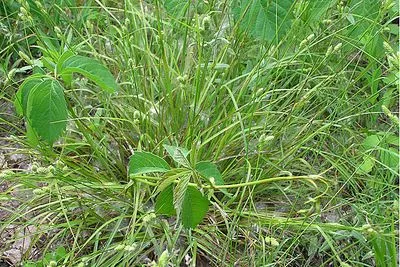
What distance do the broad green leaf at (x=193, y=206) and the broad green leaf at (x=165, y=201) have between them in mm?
68

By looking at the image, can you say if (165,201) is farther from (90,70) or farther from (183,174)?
(90,70)

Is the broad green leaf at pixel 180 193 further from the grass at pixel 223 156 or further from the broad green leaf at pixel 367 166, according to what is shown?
the broad green leaf at pixel 367 166

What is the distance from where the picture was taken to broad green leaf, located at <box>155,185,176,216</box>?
4.30 ft

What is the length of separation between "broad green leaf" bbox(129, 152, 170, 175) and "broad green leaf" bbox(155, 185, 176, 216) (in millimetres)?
76

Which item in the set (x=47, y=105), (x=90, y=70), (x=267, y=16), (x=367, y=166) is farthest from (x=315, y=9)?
(x=47, y=105)

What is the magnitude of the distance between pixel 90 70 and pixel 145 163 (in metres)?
0.26

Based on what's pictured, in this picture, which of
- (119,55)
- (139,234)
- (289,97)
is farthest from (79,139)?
(289,97)

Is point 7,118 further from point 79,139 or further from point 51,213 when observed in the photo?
point 51,213

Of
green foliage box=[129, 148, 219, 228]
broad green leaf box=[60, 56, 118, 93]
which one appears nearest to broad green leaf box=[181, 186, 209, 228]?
green foliage box=[129, 148, 219, 228]

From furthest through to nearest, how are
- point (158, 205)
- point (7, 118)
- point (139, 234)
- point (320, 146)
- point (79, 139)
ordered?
point (7, 118), point (79, 139), point (320, 146), point (139, 234), point (158, 205)

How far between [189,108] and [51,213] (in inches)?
17.1

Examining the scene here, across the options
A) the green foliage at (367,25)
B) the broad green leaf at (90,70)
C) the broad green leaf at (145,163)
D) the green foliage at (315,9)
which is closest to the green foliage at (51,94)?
the broad green leaf at (90,70)

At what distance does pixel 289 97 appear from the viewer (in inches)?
65.0

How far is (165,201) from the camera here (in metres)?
1.33
